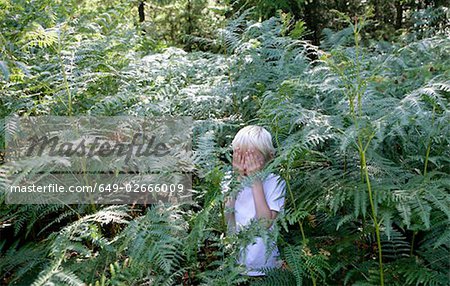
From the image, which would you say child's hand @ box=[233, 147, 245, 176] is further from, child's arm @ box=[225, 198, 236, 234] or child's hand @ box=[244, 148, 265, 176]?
child's arm @ box=[225, 198, 236, 234]

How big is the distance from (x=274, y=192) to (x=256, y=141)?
0.31 meters

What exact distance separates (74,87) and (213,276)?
5.69 ft

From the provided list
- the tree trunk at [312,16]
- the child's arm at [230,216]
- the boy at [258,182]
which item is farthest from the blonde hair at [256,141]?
the tree trunk at [312,16]

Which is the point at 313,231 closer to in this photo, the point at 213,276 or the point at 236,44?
the point at 213,276

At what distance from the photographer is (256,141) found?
2535 mm

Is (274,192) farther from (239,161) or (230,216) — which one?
(230,216)

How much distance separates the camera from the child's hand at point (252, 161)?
2.54m

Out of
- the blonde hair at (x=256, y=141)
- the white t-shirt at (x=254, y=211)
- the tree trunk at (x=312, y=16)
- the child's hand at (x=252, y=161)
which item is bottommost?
the white t-shirt at (x=254, y=211)

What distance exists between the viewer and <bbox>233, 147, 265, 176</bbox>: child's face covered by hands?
2543 mm

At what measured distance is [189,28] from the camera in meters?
8.27

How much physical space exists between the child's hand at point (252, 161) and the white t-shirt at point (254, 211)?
12cm

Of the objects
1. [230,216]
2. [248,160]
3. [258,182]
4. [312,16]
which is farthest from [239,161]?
[312,16]

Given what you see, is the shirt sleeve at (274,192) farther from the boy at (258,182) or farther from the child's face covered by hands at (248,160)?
the child's face covered by hands at (248,160)

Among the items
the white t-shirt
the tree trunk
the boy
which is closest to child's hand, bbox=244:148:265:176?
the boy
